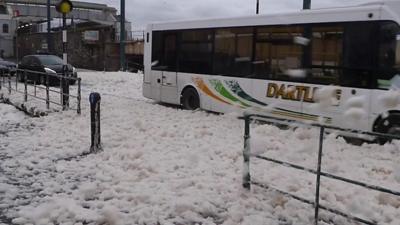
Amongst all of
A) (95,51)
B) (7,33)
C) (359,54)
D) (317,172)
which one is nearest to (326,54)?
(359,54)

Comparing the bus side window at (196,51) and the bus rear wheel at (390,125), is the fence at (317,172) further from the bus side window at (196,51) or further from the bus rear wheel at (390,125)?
the bus side window at (196,51)

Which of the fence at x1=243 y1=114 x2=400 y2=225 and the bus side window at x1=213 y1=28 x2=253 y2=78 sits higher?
the bus side window at x1=213 y1=28 x2=253 y2=78

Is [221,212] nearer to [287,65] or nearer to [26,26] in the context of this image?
[287,65]

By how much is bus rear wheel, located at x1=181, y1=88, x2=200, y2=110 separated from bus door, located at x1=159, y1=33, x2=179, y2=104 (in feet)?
1.21

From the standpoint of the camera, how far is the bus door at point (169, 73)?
1557 cm

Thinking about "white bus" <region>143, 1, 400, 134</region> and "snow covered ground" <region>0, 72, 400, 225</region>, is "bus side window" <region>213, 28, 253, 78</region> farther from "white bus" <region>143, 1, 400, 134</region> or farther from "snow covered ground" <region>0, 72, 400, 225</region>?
"snow covered ground" <region>0, 72, 400, 225</region>

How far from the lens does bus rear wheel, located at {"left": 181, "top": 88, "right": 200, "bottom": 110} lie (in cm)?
1479

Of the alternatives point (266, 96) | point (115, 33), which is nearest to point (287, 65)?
point (266, 96)

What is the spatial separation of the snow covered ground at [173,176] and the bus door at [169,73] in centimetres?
435

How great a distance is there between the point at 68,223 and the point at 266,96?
25.4 feet

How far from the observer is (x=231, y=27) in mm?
13508

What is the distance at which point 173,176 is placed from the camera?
6.88m

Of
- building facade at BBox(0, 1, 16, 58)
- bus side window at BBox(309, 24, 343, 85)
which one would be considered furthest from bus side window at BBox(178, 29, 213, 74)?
building facade at BBox(0, 1, 16, 58)

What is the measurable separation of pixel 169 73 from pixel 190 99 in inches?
48.9
